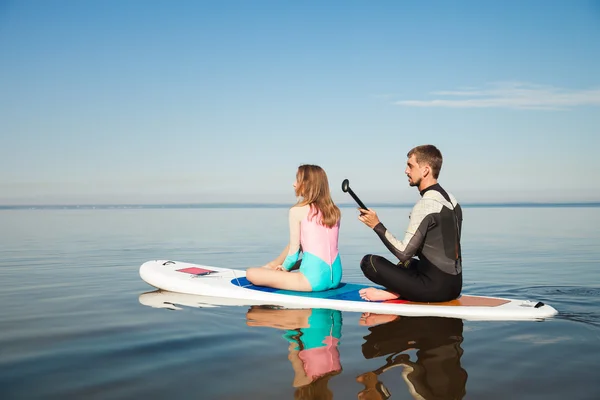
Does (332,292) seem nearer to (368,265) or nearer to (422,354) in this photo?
(368,265)

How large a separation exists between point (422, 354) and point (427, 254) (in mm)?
1495

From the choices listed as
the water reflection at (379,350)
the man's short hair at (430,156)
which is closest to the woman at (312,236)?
the water reflection at (379,350)

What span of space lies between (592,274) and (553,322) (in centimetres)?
486

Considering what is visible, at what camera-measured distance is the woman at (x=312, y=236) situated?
6238 mm

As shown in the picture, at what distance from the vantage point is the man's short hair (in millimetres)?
5664

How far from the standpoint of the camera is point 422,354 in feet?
14.5

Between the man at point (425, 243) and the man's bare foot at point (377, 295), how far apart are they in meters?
0.17

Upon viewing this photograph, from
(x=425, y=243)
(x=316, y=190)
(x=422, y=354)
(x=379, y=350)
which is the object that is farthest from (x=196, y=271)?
(x=422, y=354)

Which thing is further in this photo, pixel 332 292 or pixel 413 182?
pixel 332 292

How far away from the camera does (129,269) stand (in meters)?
10.7

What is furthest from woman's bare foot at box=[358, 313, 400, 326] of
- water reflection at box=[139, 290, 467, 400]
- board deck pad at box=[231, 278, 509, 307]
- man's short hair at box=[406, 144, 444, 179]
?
man's short hair at box=[406, 144, 444, 179]

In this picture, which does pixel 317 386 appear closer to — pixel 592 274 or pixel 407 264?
pixel 407 264

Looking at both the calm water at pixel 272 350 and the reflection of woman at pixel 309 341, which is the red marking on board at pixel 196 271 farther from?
the reflection of woman at pixel 309 341

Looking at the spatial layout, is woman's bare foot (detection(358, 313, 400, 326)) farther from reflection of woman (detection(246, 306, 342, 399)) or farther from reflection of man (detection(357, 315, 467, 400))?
reflection of woman (detection(246, 306, 342, 399))
